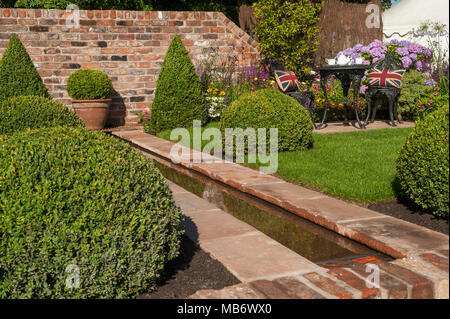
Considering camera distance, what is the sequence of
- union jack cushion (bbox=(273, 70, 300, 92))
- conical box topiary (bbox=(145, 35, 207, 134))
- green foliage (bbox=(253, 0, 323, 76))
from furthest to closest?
green foliage (bbox=(253, 0, 323, 76))
conical box topiary (bbox=(145, 35, 207, 134))
union jack cushion (bbox=(273, 70, 300, 92))

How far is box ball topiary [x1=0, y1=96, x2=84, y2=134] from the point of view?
471 centimetres

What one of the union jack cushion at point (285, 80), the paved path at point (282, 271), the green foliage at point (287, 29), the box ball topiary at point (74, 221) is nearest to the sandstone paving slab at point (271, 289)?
the paved path at point (282, 271)


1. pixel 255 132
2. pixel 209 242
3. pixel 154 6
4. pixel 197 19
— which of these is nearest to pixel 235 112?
pixel 255 132

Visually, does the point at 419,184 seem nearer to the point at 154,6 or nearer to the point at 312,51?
the point at 312,51

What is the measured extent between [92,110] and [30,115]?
5175 mm

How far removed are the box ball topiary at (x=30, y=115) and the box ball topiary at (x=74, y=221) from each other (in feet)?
7.43

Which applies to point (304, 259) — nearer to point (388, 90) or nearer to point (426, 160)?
point (426, 160)

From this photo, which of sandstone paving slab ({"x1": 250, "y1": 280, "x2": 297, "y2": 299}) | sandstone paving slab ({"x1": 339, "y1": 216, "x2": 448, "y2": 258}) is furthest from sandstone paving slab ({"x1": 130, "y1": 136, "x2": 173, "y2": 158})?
sandstone paving slab ({"x1": 250, "y1": 280, "x2": 297, "y2": 299})

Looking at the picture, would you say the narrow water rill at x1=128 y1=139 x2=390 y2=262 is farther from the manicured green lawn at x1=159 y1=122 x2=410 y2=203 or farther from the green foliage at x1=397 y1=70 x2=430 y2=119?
the green foliage at x1=397 y1=70 x2=430 y2=119

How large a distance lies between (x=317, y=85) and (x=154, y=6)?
28.7 ft

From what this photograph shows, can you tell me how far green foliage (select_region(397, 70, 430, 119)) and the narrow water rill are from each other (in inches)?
219

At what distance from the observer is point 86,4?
49.7 feet

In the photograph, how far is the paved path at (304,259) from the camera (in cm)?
173

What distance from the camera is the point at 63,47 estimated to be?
10.2 meters
